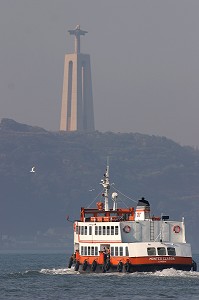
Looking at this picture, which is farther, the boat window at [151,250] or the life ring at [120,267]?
the life ring at [120,267]

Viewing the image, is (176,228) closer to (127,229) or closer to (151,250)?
(127,229)

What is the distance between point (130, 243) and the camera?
122250mm

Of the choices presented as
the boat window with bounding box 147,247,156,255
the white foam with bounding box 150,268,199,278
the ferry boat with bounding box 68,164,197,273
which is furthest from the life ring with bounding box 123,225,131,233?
the white foam with bounding box 150,268,199,278

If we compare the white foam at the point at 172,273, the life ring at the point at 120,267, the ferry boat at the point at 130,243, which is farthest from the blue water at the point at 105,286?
the ferry boat at the point at 130,243

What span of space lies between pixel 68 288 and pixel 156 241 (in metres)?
15.4

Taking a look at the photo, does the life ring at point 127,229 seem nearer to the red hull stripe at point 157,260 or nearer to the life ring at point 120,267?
the life ring at point 120,267

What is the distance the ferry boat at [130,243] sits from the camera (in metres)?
121

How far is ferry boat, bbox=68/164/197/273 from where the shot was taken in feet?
Answer: 398

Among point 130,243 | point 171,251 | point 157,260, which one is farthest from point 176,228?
point 157,260

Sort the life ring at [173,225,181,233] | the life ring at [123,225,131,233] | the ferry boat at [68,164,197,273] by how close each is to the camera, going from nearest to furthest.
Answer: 1. the ferry boat at [68,164,197,273]
2. the life ring at [123,225,131,233]
3. the life ring at [173,225,181,233]

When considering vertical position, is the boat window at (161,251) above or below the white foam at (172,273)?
A: above

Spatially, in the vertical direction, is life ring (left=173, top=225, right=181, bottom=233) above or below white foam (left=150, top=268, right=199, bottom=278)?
above

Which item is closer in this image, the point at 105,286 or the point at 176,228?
the point at 105,286

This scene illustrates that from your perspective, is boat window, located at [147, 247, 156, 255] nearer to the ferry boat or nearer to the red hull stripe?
the ferry boat
